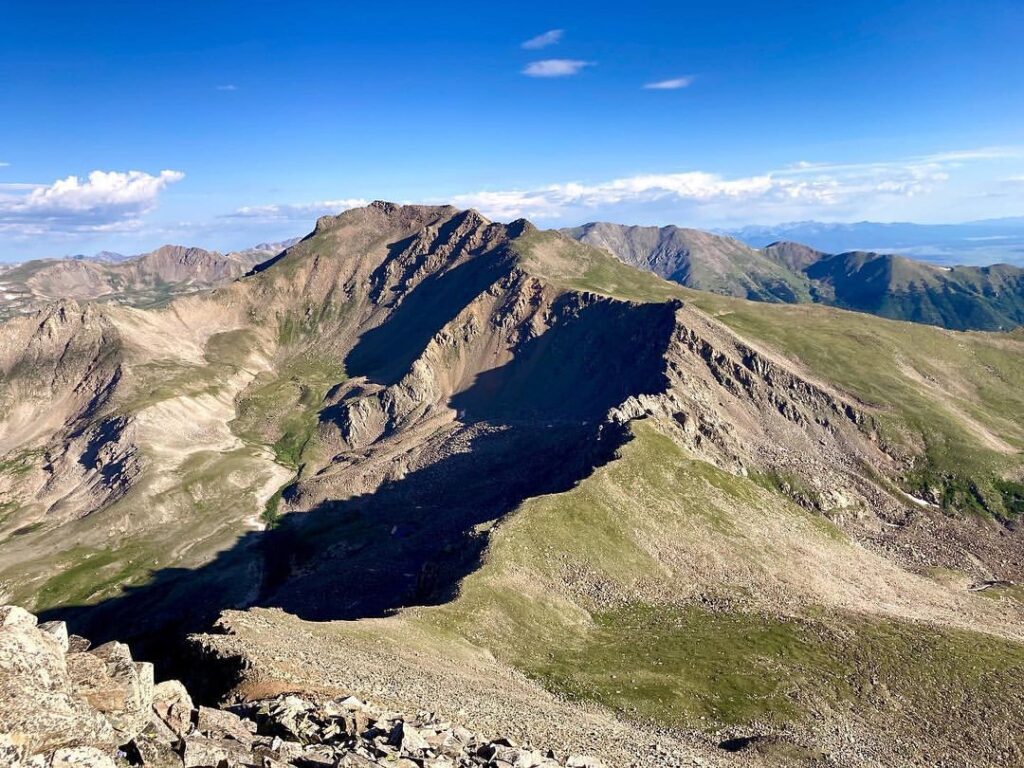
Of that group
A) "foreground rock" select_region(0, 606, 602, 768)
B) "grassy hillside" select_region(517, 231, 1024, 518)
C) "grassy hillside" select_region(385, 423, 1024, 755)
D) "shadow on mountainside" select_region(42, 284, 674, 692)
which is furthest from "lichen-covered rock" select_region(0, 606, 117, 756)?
"grassy hillside" select_region(517, 231, 1024, 518)

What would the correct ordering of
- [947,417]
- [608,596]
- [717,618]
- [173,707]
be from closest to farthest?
1. [173,707]
2. [717,618]
3. [608,596]
4. [947,417]

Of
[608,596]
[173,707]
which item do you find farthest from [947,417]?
[173,707]

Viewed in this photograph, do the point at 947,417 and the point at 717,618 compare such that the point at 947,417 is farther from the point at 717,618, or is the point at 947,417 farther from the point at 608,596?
the point at 608,596

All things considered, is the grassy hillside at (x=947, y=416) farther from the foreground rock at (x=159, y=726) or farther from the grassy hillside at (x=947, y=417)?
the foreground rock at (x=159, y=726)

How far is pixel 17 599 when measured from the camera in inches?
6196

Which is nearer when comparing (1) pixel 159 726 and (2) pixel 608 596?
(1) pixel 159 726

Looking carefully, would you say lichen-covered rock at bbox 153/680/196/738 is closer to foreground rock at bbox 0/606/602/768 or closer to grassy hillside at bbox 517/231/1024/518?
foreground rock at bbox 0/606/602/768

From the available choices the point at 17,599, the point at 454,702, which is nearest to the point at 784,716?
the point at 454,702

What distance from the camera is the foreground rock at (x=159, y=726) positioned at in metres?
24.2

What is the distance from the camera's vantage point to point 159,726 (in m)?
29.0

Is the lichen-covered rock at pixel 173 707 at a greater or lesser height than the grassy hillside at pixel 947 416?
greater

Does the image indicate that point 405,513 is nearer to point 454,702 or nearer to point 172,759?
point 454,702

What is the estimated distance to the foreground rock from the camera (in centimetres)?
2416

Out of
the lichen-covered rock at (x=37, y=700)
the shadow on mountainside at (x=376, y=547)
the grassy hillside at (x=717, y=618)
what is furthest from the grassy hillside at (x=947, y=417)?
the lichen-covered rock at (x=37, y=700)
